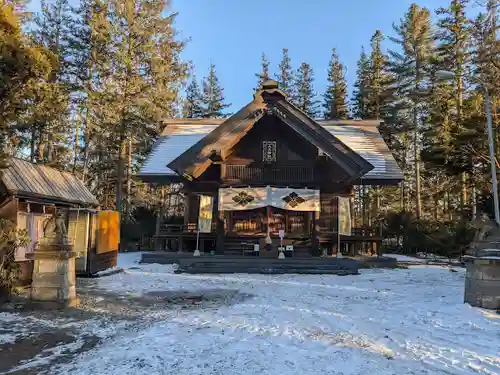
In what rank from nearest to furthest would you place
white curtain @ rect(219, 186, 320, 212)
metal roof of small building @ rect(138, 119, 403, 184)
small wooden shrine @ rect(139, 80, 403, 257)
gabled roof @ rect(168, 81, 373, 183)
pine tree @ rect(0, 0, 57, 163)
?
pine tree @ rect(0, 0, 57, 163)
gabled roof @ rect(168, 81, 373, 183)
small wooden shrine @ rect(139, 80, 403, 257)
white curtain @ rect(219, 186, 320, 212)
metal roof of small building @ rect(138, 119, 403, 184)

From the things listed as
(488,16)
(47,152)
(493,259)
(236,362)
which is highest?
(488,16)

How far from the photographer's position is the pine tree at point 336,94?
135 ft

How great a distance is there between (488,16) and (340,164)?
7.30 m

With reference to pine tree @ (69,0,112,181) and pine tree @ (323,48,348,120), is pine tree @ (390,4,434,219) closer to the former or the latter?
pine tree @ (323,48,348,120)

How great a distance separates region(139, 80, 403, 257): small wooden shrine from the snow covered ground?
7.19 metres

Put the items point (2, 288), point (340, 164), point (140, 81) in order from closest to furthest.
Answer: point (2, 288) → point (340, 164) → point (140, 81)

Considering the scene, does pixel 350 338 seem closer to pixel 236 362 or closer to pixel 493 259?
pixel 236 362

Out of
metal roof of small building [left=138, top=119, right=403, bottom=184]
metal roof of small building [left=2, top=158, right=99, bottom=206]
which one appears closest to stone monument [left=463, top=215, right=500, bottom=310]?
metal roof of small building [left=2, top=158, right=99, bottom=206]

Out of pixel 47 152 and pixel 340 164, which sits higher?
pixel 47 152

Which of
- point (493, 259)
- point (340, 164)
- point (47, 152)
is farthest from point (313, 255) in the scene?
point (47, 152)

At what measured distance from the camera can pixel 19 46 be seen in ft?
24.2

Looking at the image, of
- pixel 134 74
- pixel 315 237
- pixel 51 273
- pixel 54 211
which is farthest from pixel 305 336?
pixel 134 74

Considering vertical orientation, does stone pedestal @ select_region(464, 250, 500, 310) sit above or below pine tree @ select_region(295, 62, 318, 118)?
below

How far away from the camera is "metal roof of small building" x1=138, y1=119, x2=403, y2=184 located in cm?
1917
